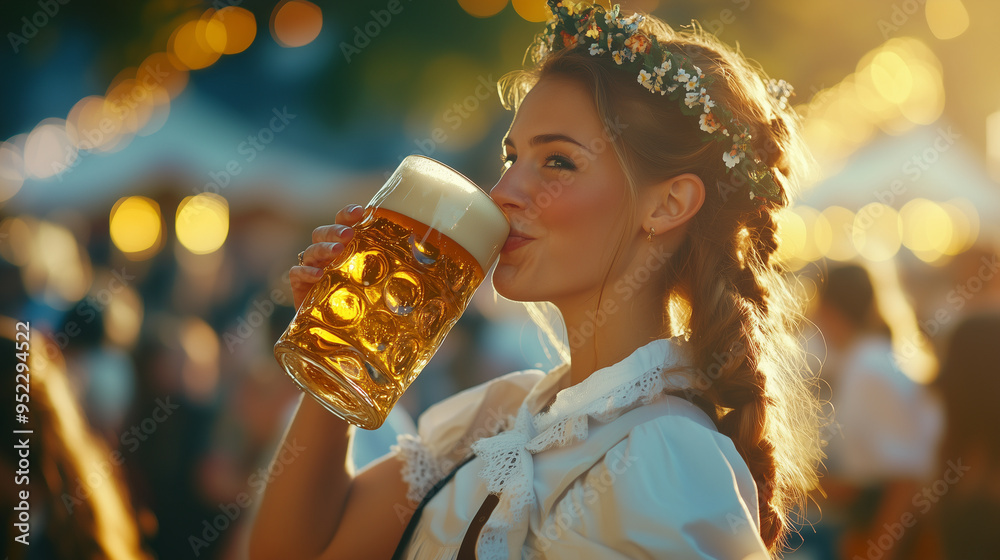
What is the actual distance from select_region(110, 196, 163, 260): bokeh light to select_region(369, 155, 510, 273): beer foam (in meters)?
3.41

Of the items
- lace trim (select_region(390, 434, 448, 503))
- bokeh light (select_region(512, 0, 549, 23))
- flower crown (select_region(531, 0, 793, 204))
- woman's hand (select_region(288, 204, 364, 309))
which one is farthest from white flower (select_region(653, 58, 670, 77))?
bokeh light (select_region(512, 0, 549, 23))

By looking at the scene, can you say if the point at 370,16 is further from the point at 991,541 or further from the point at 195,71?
the point at 991,541

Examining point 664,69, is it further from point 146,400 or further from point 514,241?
point 146,400

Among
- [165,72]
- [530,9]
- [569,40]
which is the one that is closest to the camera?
[569,40]

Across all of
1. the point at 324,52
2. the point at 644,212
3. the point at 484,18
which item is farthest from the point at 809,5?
the point at 644,212

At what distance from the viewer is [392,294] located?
864mm

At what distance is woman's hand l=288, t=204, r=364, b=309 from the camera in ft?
3.07

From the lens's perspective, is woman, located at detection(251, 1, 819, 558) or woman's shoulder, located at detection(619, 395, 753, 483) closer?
woman's shoulder, located at detection(619, 395, 753, 483)

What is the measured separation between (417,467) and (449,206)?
2.19 ft

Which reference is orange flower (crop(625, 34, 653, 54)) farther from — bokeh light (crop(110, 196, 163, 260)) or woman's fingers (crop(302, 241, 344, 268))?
bokeh light (crop(110, 196, 163, 260))

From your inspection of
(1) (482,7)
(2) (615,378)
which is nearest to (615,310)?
(2) (615,378)

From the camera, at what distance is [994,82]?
341 cm

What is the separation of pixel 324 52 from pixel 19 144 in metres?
1.57

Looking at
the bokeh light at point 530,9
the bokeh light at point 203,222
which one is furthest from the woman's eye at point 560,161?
the bokeh light at point 203,222
